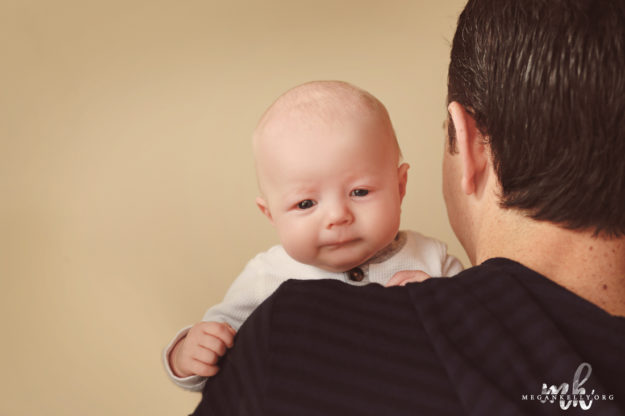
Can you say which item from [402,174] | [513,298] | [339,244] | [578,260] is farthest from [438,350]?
[402,174]

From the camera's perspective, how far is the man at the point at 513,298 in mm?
772

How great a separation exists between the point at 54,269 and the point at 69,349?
0.24 m

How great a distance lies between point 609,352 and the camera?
797mm

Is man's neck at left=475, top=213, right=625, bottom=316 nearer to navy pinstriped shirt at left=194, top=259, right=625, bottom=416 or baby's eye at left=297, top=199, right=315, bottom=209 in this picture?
navy pinstriped shirt at left=194, top=259, right=625, bottom=416

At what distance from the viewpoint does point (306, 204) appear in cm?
114

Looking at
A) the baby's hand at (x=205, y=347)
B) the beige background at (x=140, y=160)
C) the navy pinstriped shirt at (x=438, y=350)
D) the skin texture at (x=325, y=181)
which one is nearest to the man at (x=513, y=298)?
the navy pinstriped shirt at (x=438, y=350)

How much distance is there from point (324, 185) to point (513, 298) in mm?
398

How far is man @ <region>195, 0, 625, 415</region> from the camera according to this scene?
772 millimetres

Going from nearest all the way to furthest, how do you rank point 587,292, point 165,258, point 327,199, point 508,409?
point 508,409, point 587,292, point 327,199, point 165,258

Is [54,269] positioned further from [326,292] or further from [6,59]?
[326,292]

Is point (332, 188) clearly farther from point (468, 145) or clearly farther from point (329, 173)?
point (468, 145)

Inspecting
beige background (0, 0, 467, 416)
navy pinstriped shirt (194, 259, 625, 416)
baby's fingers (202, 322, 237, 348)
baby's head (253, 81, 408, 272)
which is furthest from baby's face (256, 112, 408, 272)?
beige background (0, 0, 467, 416)

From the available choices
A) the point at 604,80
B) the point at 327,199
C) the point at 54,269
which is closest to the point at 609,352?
the point at 604,80

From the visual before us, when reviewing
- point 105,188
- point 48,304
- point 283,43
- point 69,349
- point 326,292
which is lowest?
point 69,349
